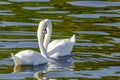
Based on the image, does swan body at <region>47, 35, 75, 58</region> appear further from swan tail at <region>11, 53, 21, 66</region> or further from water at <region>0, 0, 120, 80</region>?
swan tail at <region>11, 53, 21, 66</region>

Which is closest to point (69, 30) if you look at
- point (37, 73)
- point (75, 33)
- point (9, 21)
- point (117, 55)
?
point (75, 33)

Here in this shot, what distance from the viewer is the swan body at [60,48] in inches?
675

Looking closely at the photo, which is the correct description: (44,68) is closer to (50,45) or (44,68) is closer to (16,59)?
(16,59)

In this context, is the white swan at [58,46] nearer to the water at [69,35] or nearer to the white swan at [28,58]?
the water at [69,35]

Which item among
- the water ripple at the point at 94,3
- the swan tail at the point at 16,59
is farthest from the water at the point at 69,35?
the swan tail at the point at 16,59

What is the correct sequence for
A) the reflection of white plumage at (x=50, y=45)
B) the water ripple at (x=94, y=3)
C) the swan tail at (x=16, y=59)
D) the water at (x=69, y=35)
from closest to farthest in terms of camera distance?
the water at (x=69, y=35), the swan tail at (x=16, y=59), the reflection of white plumage at (x=50, y=45), the water ripple at (x=94, y=3)

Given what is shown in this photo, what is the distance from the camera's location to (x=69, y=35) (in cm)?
1884

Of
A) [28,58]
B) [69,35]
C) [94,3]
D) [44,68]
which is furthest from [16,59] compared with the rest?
[94,3]

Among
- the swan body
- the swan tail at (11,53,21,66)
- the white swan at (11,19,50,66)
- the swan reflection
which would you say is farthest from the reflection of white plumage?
the swan tail at (11,53,21,66)

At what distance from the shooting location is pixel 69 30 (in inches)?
763

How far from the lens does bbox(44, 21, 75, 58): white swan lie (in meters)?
17.2

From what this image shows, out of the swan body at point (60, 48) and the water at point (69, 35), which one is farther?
the swan body at point (60, 48)

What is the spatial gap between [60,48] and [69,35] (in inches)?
63.4

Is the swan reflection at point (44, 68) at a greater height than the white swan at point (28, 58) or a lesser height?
lesser
